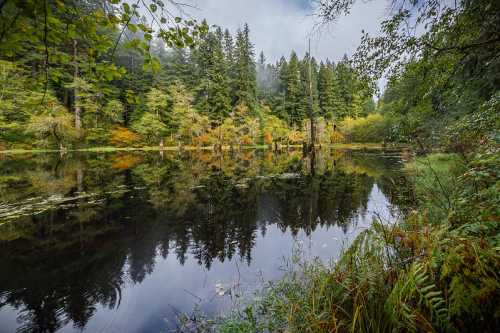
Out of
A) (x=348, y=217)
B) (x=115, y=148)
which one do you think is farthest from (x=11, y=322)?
(x=115, y=148)

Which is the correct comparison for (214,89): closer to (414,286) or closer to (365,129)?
(365,129)

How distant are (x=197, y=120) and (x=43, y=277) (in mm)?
30518

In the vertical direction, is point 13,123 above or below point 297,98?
below

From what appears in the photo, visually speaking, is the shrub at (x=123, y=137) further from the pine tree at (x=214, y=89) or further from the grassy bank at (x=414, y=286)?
the grassy bank at (x=414, y=286)

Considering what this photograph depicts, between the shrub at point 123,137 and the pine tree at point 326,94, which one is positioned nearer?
the shrub at point 123,137

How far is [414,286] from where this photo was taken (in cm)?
131

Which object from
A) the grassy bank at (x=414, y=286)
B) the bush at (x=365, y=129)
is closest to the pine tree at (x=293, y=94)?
the bush at (x=365, y=129)

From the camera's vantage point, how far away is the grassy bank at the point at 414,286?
120cm

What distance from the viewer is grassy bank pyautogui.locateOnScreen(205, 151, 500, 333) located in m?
1.20

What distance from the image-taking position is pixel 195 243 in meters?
4.62

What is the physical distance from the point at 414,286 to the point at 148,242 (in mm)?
4562

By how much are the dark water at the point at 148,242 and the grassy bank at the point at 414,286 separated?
856 millimetres

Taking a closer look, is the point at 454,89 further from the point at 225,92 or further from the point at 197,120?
the point at 225,92

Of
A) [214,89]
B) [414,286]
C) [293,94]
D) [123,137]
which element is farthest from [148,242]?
[293,94]
